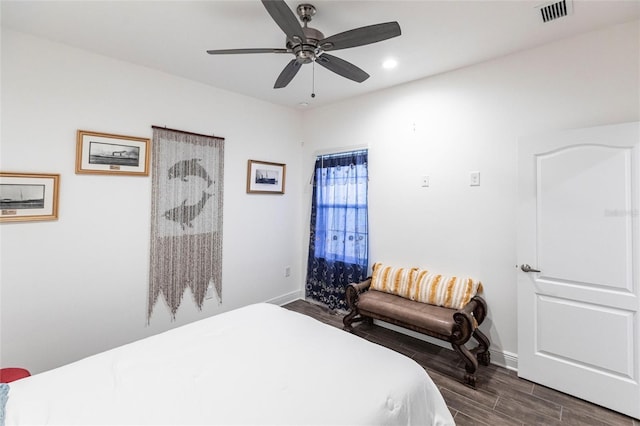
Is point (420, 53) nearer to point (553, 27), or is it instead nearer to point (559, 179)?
point (553, 27)

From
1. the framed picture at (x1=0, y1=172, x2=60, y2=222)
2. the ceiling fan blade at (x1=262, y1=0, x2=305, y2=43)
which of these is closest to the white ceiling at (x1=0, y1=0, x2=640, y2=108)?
the ceiling fan blade at (x1=262, y1=0, x2=305, y2=43)

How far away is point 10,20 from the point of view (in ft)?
6.81

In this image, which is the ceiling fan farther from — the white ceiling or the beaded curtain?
the beaded curtain

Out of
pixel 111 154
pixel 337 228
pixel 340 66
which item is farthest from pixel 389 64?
pixel 111 154

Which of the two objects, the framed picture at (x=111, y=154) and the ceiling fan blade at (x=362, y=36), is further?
the framed picture at (x=111, y=154)

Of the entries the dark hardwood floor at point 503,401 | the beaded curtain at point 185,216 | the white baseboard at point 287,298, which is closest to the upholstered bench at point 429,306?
the dark hardwood floor at point 503,401

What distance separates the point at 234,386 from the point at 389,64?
9.28ft

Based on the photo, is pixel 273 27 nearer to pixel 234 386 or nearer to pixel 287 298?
pixel 234 386

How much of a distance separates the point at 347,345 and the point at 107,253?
2.32 meters

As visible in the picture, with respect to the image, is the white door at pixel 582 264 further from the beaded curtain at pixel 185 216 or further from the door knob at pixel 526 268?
the beaded curtain at pixel 185 216

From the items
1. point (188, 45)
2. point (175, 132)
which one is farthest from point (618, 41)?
point (175, 132)

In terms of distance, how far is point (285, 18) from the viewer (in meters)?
1.53

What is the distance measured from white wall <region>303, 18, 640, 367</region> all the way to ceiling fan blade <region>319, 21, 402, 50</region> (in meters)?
1.57

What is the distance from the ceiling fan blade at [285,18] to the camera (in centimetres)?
142
